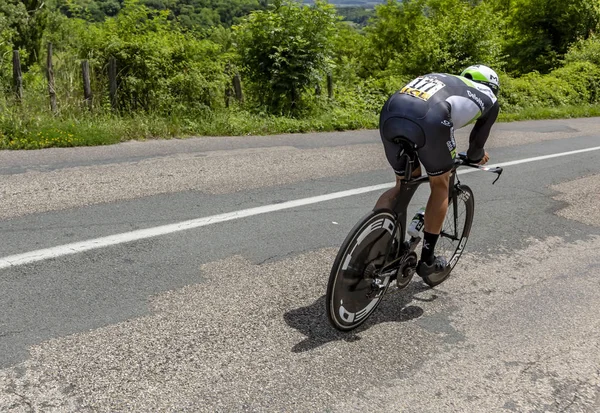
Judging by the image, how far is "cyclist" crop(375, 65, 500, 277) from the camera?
3.51m

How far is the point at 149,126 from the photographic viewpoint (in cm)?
943

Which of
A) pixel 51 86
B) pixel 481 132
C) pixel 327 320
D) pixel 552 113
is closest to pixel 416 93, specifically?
pixel 481 132

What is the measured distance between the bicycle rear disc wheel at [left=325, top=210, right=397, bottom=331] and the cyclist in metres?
0.22

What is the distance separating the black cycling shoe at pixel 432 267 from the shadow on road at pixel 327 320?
21cm

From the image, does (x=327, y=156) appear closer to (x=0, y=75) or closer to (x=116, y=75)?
(x=116, y=75)

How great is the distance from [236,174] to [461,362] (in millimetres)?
4409

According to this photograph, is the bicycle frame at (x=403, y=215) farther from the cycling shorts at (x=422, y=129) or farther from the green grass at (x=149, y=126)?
the green grass at (x=149, y=126)

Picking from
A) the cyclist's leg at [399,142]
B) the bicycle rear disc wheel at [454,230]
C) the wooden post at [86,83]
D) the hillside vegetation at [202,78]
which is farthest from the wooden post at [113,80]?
the cyclist's leg at [399,142]

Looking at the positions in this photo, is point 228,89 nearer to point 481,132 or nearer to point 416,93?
point 481,132

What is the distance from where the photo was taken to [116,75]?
420 inches

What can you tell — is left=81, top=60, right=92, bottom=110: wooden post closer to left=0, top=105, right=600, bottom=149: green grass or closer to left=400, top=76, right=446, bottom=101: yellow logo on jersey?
left=0, top=105, right=600, bottom=149: green grass

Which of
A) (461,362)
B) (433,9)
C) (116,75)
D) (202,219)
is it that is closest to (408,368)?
(461,362)

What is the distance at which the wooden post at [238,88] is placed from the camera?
40.8ft

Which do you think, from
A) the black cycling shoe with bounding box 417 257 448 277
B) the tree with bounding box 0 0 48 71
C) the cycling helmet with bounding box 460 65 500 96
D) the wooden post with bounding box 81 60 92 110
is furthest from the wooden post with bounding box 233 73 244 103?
the tree with bounding box 0 0 48 71
